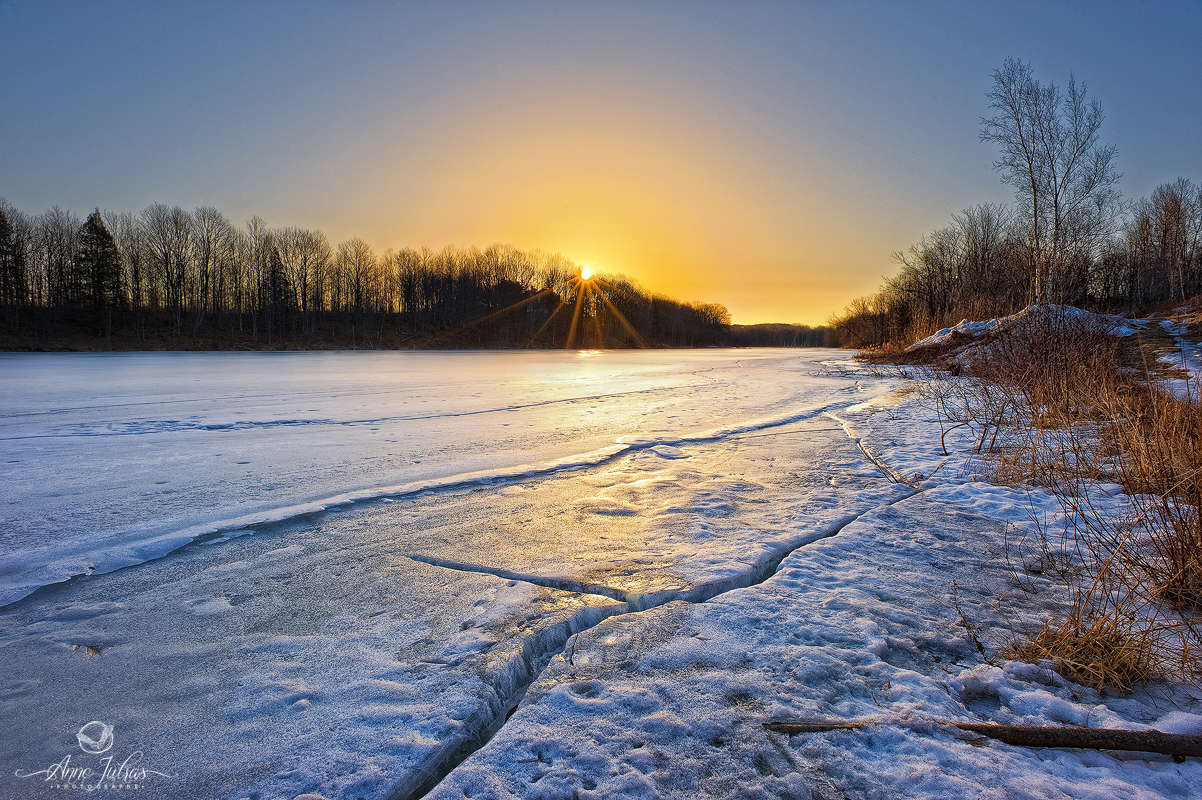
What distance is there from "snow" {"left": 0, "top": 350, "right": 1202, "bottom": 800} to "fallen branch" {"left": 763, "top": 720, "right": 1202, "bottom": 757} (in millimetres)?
30

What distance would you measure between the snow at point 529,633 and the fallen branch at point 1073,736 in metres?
0.03

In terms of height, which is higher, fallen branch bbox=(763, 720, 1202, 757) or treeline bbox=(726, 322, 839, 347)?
treeline bbox=(726, 322, 839, 347)

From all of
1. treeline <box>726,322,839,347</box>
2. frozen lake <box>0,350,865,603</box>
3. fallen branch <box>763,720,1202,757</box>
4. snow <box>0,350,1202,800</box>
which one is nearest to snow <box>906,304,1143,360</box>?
frozen lake <box>0,350,865,603</box>

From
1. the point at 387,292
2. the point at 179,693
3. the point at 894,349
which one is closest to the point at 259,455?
the point at 179,693

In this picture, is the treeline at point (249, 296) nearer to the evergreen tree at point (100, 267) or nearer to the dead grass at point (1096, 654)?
the evergreen tree at point (100, 267)

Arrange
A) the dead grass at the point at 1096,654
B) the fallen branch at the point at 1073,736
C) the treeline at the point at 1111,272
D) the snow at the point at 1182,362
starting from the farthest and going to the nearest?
the treeline at the point at 1111,272
the snow at the point at 1182,362
the dead grass at the point at 1096,654
the fallen branch at the point at 1073,736

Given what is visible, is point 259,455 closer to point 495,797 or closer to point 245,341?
point 495,797

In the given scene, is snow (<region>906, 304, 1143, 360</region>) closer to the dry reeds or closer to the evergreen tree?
the dry reeds

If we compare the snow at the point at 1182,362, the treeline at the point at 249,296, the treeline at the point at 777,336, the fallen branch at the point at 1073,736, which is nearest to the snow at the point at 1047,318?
the snow at the point at 1182,362

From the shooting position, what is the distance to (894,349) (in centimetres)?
2284

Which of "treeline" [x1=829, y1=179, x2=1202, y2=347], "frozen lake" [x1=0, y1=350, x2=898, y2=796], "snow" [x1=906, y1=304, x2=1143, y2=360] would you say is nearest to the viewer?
"frozen lake" [x1=0, y1=350, x2=898, y2=796]

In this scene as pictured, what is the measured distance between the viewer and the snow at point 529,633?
1.53 metres

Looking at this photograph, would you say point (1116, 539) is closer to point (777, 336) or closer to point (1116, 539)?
point (1116, 539)

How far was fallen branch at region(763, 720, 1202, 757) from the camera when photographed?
4.91ft
